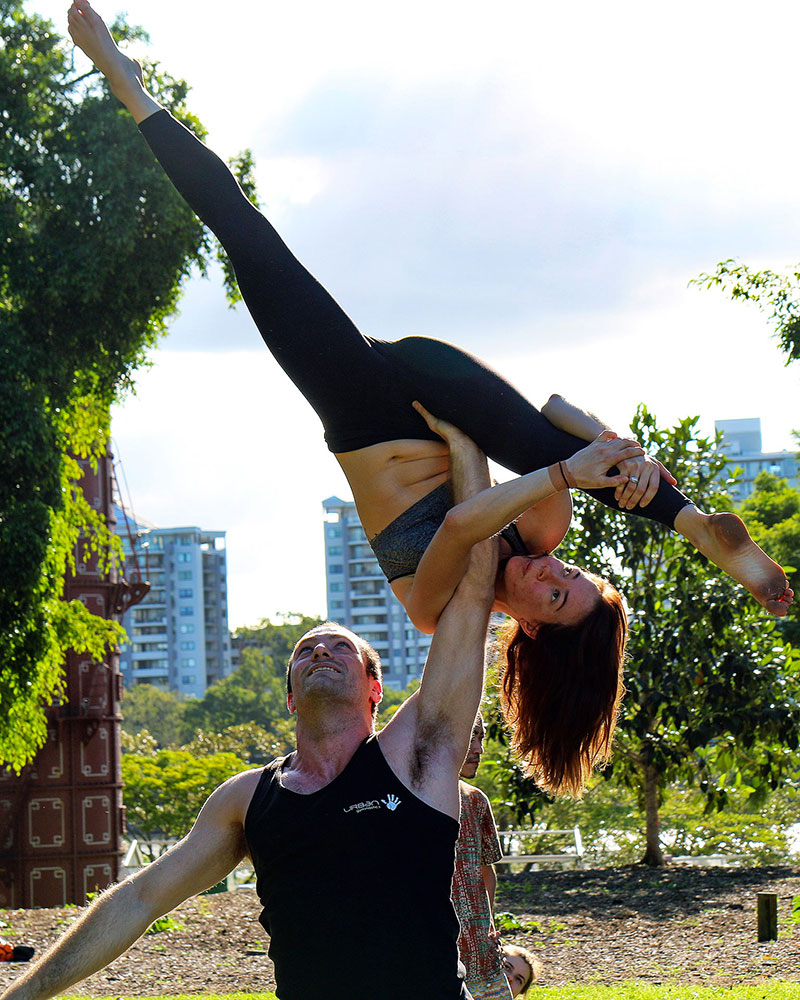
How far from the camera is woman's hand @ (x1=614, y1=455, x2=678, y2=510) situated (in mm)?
2947

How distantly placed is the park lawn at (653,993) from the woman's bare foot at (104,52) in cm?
512

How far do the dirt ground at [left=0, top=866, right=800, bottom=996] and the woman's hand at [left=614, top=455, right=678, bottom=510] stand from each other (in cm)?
506

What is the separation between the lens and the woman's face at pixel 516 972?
13.7 ft

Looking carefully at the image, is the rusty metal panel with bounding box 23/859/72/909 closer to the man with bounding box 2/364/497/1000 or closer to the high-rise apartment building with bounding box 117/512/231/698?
the man with bounding box 2/364/497/1000

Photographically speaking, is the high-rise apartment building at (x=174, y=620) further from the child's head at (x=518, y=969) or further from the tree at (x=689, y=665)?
the child's head at (x=518, y=969)

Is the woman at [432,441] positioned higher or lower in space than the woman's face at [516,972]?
higher

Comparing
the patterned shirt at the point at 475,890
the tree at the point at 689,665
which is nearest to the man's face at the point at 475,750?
the patterned shirt at the point at 475,890

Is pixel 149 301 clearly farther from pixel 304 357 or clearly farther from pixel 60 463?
pixel 304 357

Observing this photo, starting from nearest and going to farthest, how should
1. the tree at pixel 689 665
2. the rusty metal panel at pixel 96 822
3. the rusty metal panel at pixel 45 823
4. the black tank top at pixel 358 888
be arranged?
the black tank top at pixel 358 888 → the tree at pixel 689 665 → the rusty metal panel at pixel 45 823 → the rusty metal panel at pixel 96 822

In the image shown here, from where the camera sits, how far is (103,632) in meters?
15.3

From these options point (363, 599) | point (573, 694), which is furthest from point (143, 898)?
point (363, 599)

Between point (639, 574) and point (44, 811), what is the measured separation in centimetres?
1213

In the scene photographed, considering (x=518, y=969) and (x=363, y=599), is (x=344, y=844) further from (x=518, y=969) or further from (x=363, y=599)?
(x=363, y=599)

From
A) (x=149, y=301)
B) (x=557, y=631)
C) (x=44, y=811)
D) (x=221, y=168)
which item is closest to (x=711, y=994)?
(x=557, y=631)
